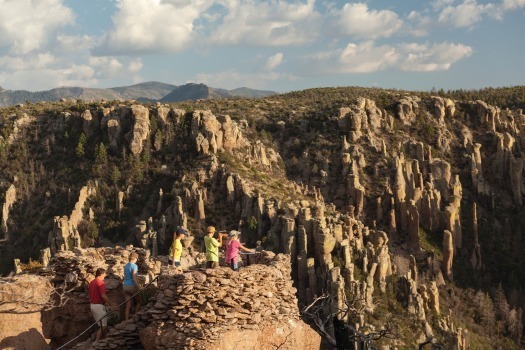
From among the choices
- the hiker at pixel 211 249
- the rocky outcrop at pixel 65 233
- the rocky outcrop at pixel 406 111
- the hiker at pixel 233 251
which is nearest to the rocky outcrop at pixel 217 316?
the hiker at pixel 233 251

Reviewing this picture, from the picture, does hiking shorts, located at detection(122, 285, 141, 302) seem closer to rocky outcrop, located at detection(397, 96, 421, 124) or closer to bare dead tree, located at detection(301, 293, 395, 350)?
bare dead tree, located at detection(301, 293, 395, 350)

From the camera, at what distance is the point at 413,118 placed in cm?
7931

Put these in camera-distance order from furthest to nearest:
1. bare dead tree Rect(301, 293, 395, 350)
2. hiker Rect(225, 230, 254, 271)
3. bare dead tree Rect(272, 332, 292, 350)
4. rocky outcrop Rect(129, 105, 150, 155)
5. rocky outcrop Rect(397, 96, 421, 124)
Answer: rocky outcrop Rect(397, 96, 421, 124) < rocky outcrop Rect(129, 105, 150, 155) < hiker Rect(225, 230, 254, 271) < bare dead tree Rect(301, 293, 395, 350) < bare dead tree Rect(272, 332, 292, 350)

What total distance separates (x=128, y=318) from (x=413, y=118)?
72.9 m

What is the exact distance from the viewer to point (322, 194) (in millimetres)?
63062

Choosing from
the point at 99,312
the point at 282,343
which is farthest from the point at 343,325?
the point at 99,312

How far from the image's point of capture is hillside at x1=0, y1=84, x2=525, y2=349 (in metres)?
44.0

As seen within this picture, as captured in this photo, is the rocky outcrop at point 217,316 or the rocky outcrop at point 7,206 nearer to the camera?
the rocky outcrop at point 217,316

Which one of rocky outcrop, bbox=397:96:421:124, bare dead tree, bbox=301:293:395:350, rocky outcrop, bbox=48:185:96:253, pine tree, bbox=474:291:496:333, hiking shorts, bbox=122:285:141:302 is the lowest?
pine tree, bbox=474:291:496:333

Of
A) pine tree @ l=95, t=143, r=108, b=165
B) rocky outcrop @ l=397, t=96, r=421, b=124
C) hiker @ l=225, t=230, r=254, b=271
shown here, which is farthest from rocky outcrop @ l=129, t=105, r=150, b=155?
hiker @ l=225, t=230, r=254, b=271

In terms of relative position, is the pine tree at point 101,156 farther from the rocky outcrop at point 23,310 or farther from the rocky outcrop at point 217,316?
the rocky outcrop at point 217,316

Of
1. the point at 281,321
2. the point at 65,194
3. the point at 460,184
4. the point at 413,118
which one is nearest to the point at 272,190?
the point at 65,194

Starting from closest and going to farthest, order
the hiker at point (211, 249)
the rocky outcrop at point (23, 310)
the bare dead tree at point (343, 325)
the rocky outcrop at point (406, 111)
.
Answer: the bare dead tree at point (343, 325), the rocky outcrop at point (23, 310), the hiker at point (211, 249), the rocky outcrop at point (406, 111)

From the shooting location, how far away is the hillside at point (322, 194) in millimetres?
44000
